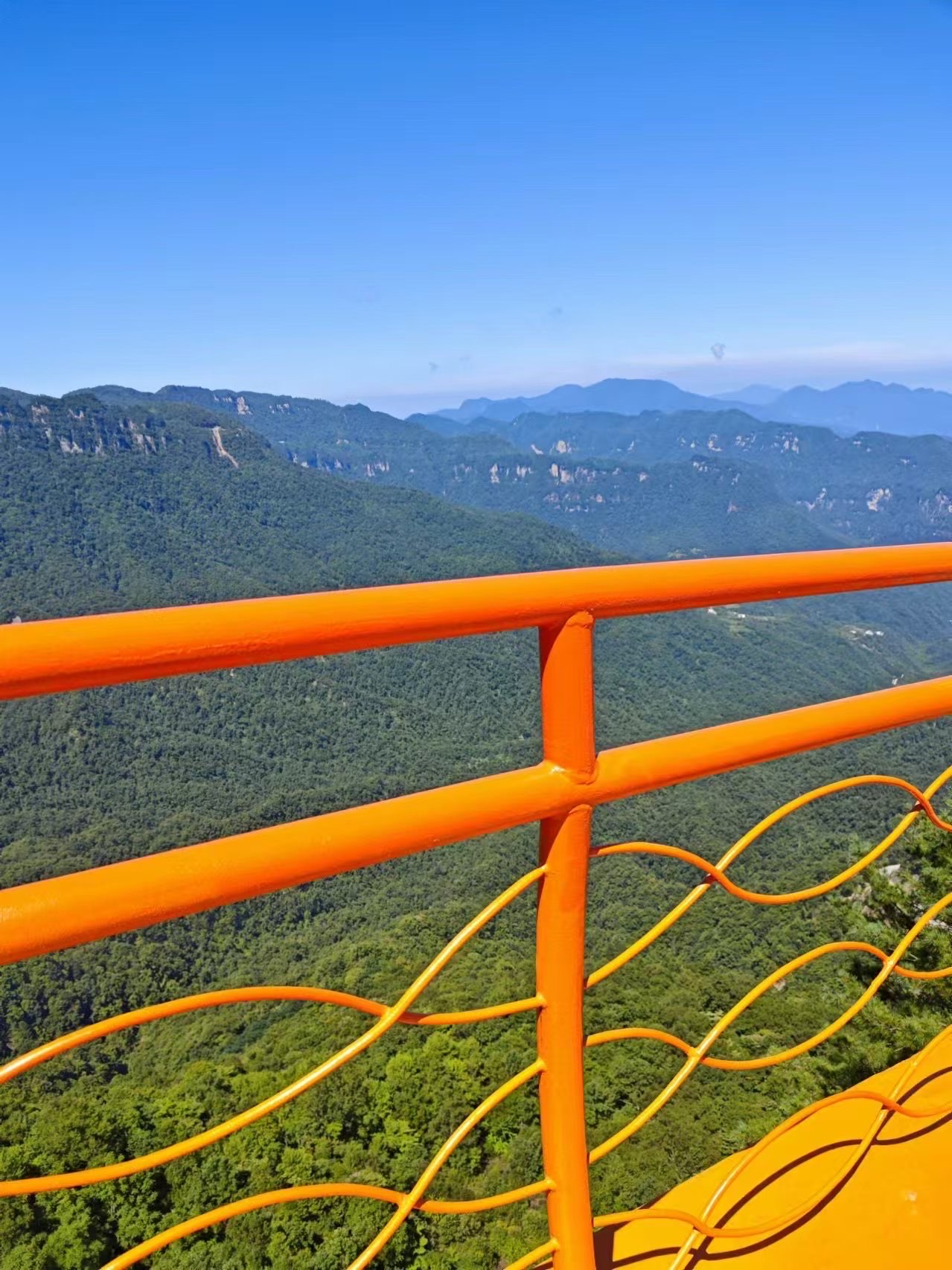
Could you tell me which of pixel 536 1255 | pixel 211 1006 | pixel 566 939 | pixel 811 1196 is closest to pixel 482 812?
pixel 566 939

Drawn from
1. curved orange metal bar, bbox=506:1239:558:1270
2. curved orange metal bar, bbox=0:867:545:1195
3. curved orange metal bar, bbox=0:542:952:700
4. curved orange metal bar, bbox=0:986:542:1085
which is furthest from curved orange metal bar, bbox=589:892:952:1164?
curved orange metal bar, bbox=0:542:952:700

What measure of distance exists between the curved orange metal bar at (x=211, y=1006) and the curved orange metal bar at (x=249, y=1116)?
0.04 meters

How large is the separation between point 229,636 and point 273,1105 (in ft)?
1.70

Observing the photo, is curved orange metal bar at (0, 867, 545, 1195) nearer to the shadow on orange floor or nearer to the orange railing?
the orange railing

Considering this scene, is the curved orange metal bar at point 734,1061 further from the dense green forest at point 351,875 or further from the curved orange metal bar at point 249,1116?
the dense green forest at point 351,875

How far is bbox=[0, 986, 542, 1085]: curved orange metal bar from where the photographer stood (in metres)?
0.84

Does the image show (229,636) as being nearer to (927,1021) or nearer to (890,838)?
(890,838)

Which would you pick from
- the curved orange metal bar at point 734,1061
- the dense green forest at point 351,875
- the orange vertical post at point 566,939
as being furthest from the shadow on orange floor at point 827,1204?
the dense green forest at point 351,875

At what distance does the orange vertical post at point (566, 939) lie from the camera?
110cm

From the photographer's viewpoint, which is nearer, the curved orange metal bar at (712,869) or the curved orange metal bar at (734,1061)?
the curved orange metal bar at (712,869)

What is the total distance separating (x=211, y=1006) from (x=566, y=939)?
439 mm

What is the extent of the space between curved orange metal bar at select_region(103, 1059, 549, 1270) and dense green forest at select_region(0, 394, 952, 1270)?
6.23 m

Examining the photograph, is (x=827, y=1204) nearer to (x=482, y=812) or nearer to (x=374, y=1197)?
(x=374, y=1197)

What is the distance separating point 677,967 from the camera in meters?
25.8
